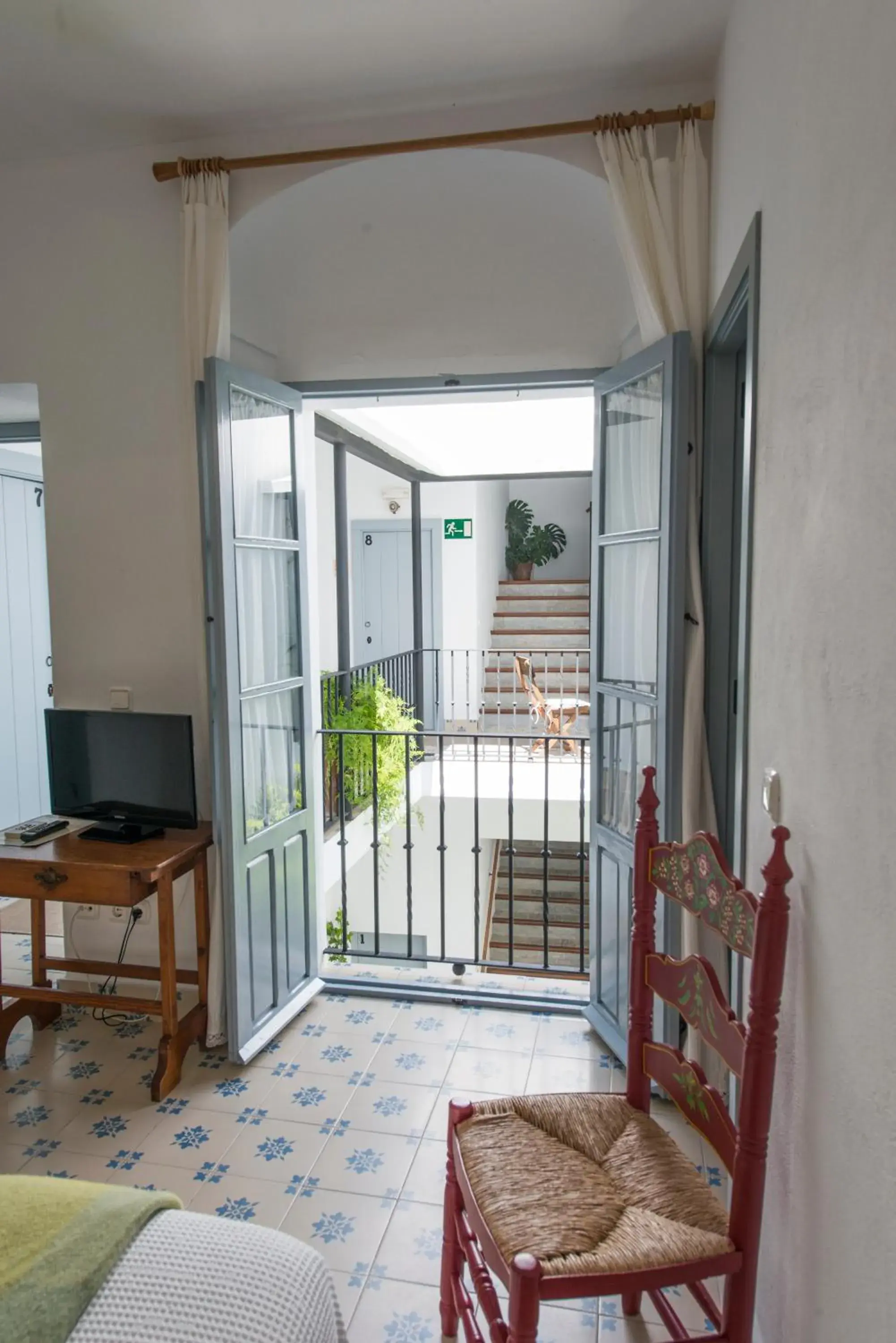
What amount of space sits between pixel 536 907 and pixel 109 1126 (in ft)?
16.0

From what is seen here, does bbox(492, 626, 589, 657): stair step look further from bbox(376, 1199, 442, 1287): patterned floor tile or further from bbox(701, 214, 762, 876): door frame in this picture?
bbox(376, 1199, 442, 1287): patterned floor tile

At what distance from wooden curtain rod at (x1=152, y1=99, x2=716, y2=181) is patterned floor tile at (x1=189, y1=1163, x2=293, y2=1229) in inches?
117

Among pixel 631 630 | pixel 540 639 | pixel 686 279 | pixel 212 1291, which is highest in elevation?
pixel 686 279

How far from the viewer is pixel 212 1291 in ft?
3.61

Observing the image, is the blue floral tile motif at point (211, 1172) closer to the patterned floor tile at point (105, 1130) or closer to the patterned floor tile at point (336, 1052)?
the patterned floor tile at point (105, 1130)

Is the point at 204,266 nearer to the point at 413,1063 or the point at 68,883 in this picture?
the point at 68,883

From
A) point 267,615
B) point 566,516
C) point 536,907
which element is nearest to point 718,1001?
point 267,615

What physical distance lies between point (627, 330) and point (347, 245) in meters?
1.08

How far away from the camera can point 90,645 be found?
304cm

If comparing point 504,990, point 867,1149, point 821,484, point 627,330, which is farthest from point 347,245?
point 867,1149

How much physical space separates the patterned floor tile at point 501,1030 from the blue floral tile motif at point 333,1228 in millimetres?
851

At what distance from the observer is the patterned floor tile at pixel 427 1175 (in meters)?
2.14

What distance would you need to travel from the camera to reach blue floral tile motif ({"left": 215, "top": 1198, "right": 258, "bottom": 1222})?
2.05 metres

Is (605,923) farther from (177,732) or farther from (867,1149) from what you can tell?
(867,1149)
